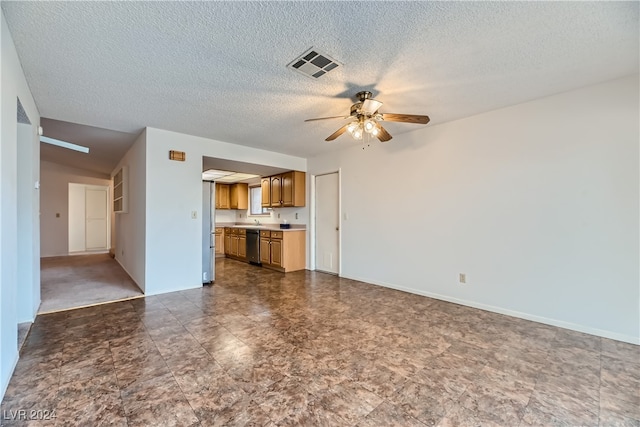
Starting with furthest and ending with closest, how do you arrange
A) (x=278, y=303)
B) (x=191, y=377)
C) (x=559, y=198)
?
(x=278, y=303)
(x=559, y=198)
(x=191, y=377)

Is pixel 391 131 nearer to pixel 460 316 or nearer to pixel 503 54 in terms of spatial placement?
pixel 503 54

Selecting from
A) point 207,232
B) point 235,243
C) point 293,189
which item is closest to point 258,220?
point 235,243

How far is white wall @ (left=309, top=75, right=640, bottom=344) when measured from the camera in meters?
2.54

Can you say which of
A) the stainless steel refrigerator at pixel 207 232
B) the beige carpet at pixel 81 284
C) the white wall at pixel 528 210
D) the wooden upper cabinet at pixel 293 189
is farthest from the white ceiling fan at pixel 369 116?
the beige carpet at pixel 81 284

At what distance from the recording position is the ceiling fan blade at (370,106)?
8.55ft

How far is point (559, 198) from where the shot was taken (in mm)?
2848

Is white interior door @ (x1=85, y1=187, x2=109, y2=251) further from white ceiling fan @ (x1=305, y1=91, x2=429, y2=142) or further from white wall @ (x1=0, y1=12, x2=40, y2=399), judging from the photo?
white ceiling fan @ (x1=305, y1=91, x2=429, y2=142)

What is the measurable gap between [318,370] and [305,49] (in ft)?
7.86

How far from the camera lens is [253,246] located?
6.32 metres

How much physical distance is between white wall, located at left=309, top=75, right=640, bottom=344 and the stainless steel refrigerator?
2.81 metres

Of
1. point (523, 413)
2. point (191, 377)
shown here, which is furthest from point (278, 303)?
point (523, 413)

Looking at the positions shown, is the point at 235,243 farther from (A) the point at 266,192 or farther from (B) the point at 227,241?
(A) the point at 266,192

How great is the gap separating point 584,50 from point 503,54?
1.97 ft

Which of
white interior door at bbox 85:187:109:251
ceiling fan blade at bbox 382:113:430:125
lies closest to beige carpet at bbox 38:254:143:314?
white interior door at bbox 85:187:109:251
